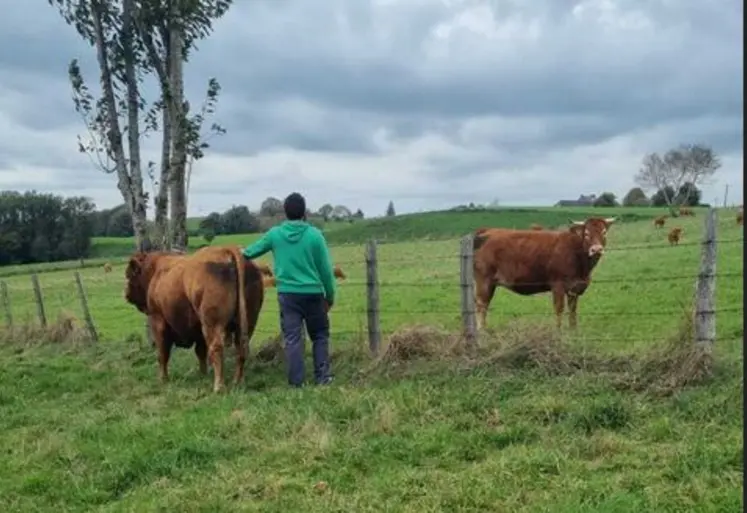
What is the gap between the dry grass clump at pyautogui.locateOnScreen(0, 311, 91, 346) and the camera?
47.9ft

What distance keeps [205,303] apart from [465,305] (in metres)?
2.80

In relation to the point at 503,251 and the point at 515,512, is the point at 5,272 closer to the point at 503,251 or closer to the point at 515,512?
the point at 503,251

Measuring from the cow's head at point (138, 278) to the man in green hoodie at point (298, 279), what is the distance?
112 inches

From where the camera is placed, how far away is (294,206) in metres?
9.25

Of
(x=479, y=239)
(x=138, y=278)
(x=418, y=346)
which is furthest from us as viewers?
(x=479, y=239)

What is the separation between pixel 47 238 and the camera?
2413 inches

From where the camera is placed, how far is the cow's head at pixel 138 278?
1160cm

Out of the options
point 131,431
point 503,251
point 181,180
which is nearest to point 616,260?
point 503,251

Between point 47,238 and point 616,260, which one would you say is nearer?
point 616,260

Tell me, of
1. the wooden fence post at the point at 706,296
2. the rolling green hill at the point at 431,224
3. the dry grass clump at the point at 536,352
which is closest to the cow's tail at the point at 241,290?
the dry grass clump at the point at 536,352

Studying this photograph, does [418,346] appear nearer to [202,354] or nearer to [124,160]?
[202,354]

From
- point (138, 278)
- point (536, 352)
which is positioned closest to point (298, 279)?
point (536, 352)

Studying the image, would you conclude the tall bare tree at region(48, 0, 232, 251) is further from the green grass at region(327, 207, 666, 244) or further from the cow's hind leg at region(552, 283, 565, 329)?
the green grass at region(327, 207, 666, 244)

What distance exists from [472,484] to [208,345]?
497cm
